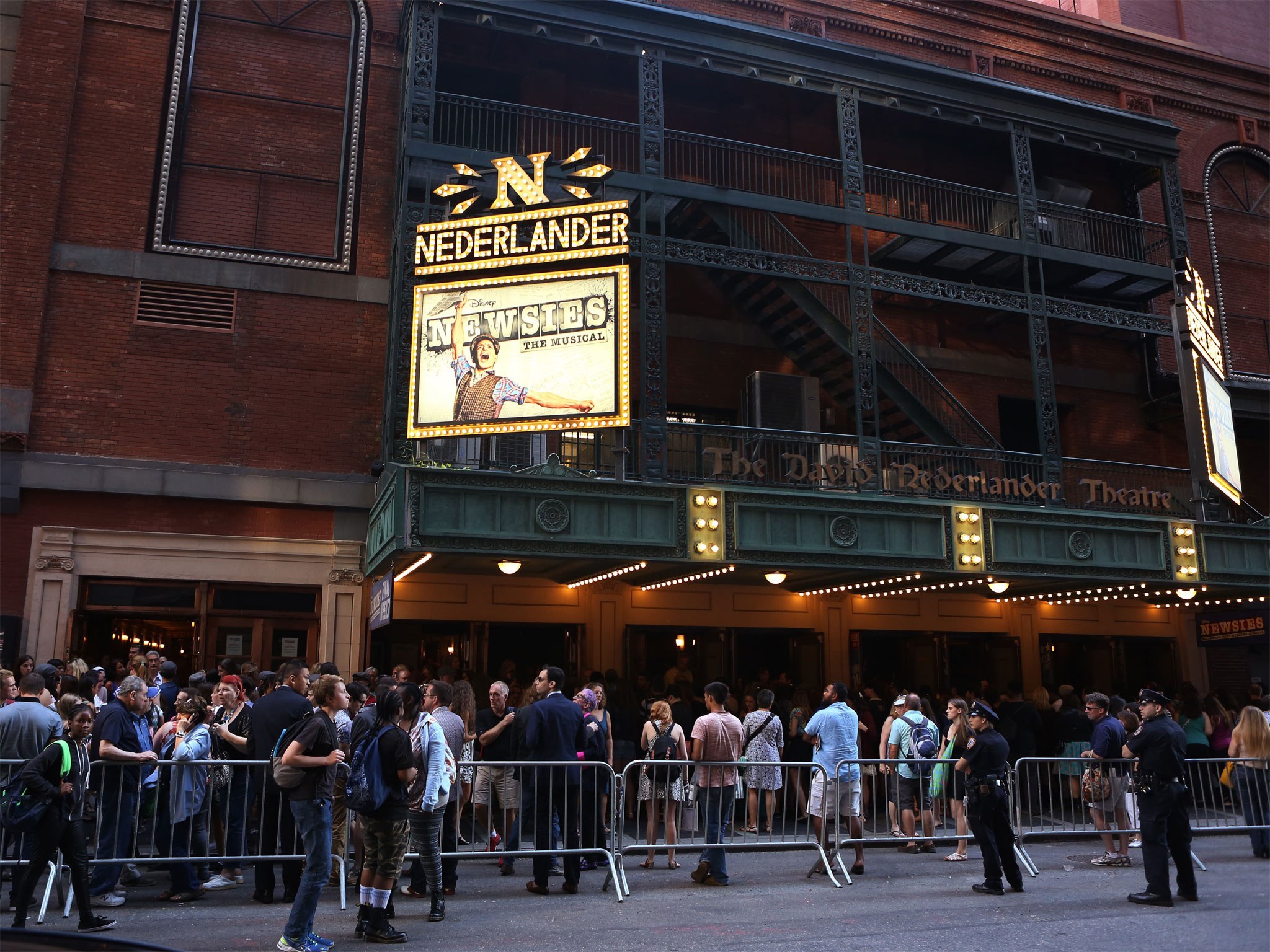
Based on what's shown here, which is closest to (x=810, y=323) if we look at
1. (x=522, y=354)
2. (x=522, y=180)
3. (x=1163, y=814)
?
(x=522, y=180)

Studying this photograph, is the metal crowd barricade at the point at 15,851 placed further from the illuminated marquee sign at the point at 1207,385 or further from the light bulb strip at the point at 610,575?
the illuminated marquee sign at the point at 1207,385

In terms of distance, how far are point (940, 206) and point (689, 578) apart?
10.6 meters

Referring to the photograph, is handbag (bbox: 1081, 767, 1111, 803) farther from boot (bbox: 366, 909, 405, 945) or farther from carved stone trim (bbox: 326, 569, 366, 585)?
carved stone trim (bbox: 326, 569, 366, 585)

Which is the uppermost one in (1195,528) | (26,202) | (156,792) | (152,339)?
(26,202)

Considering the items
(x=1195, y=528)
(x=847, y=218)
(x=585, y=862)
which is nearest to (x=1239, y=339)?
(x=1195, y=528)

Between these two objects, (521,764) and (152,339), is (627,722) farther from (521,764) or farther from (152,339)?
(152,339)

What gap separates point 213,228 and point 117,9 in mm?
4163

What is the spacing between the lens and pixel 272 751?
9.47 metres

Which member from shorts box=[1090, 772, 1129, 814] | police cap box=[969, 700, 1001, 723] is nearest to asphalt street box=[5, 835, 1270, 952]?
shorts box=[1090, 772, 1129, 814]

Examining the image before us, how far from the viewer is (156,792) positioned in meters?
9.52

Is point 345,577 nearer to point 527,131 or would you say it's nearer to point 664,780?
point 664,780

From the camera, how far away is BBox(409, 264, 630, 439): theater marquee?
1539cm

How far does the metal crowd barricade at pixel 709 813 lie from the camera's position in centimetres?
1063

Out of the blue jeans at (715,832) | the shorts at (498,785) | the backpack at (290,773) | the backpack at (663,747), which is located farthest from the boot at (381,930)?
the backpack at (663,747)
